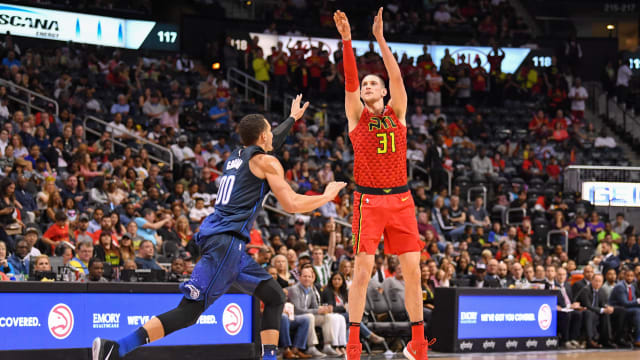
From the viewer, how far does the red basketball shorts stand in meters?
7.28

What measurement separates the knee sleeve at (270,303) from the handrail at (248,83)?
16.2 metres

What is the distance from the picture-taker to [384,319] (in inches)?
521

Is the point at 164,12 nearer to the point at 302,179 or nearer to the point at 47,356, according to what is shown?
the point at 302,179

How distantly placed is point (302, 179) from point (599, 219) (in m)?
7.53

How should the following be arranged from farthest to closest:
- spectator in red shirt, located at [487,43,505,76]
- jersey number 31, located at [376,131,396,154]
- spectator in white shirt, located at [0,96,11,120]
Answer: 1. spectator in red shirt, located at [487,43,505,76]
2. spectator in white shirt, located at [0,96,11,120]
3. jersey number 31, located at [376,131,396,154]

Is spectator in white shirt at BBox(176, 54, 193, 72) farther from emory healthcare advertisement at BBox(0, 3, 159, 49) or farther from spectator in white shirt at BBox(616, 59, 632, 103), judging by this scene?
spectator in white shirt at BBox(616, 59, 632, 103)

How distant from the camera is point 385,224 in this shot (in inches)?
288

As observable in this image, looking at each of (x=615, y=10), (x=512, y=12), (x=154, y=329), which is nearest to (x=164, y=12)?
(x=512, y=12)

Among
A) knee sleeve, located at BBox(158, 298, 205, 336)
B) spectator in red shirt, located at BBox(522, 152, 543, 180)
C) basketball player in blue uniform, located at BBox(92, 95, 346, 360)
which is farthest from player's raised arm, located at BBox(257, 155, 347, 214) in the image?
spectator in red shirt, located at BBox(522, 152, 543, 180)

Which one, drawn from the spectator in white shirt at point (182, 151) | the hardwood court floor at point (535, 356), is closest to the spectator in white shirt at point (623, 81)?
the spectator in white shirt at point (182, 151)

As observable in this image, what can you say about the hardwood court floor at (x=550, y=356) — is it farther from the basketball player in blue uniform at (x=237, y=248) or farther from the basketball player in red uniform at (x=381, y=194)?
the basketball player in blue uniform at (x=237, y=248)

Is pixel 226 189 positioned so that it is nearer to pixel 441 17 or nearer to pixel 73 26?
pixel 73 26

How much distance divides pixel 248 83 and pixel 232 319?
13.2 m

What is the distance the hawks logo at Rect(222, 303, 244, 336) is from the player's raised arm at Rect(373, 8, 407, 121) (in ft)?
14.4
